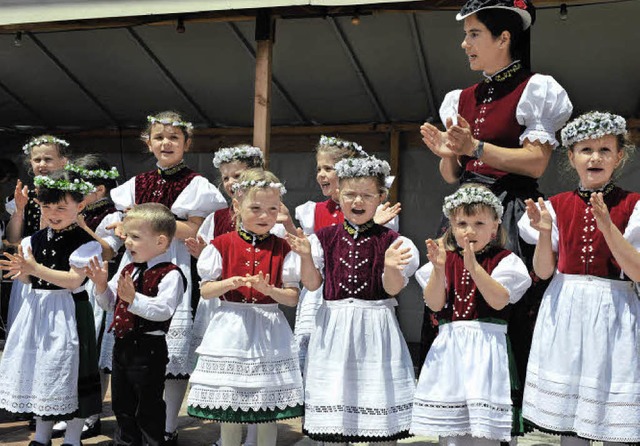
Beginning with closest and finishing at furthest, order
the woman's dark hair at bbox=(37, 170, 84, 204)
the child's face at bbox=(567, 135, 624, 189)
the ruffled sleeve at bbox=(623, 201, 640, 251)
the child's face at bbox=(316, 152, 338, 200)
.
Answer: the ruffled sleeve at bbox=(623, 201, 640, 251)
the child's face at bbox=(567, 135, 624, 189)
the woman's dark hair at bbox=(37, 170, 84, 204)
the child's face at bbox=(316, 152, 338, 200)

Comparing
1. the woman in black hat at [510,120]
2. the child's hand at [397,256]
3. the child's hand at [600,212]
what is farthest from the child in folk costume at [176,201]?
the child's hand at [600,212]

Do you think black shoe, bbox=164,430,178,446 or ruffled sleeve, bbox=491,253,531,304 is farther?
black shoe, bbox=164,430,178,446

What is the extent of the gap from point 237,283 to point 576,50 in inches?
169

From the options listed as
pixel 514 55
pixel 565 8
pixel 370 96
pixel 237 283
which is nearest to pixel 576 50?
pixel 565 8

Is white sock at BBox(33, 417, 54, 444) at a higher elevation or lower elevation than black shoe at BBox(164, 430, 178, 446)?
higher

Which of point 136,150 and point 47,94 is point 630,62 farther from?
point 47,94

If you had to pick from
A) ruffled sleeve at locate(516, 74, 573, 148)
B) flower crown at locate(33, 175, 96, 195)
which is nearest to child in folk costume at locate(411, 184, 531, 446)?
ruffled sleeve at locate(516, 74, 573, 148)

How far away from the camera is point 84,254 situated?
387 cm

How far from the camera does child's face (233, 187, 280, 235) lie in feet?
11.5

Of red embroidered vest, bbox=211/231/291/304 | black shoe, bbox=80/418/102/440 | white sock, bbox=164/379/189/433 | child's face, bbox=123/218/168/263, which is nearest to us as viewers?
red embroidered vest, bbox=211/231/291/304

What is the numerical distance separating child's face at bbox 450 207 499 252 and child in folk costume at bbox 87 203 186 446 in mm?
1388

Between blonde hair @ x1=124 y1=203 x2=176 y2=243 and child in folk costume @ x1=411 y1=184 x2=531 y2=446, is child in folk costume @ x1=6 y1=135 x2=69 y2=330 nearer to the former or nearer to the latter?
blonde hair @ x1=124 y1=203 x2=176 y2=243

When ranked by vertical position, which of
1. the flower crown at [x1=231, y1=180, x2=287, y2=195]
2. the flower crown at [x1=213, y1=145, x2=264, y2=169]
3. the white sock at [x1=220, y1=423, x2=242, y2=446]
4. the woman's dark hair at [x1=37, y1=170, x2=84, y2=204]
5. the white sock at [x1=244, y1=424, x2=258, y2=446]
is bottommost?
the white sock at [x1=244, y1=424, x2=258, y2=446]

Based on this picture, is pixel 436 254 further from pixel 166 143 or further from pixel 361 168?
pixel 166 143
